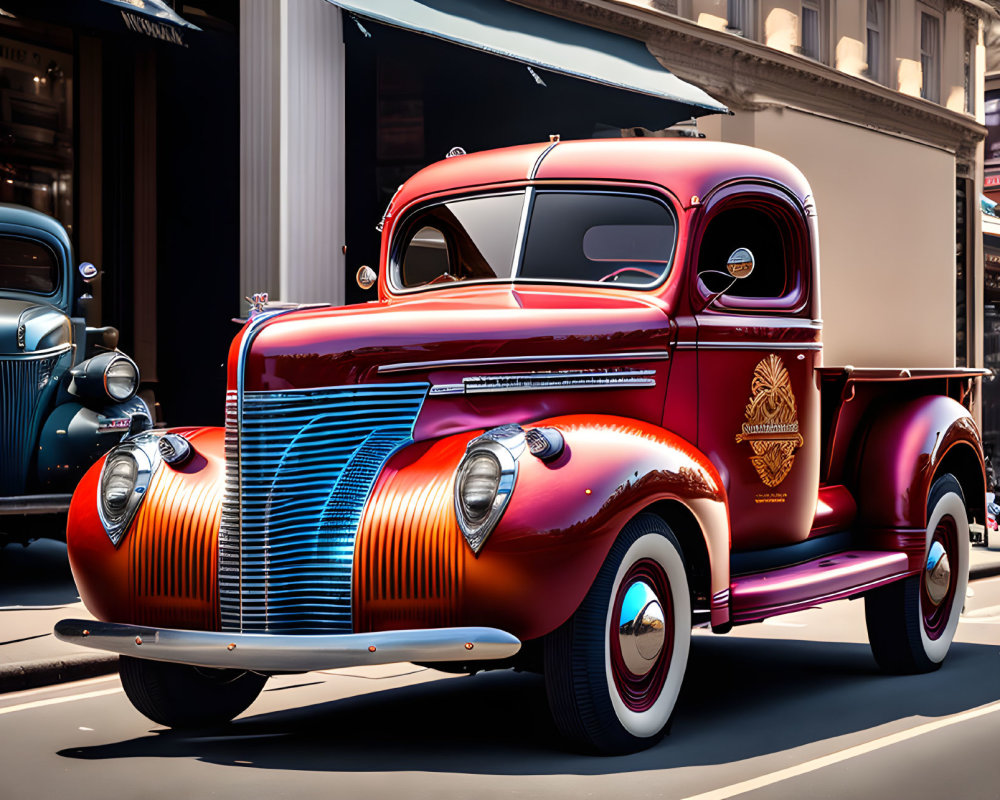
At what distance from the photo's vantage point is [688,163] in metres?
6.36

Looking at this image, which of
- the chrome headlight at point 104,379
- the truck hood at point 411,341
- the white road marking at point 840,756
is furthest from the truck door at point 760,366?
the chrome headlight at point 104,379

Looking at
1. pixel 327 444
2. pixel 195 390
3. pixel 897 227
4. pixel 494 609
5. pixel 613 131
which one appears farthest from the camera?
pixel 897 227

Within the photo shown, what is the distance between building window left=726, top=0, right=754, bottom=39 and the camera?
790 inches

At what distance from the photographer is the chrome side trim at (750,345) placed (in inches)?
239

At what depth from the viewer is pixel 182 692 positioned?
5746 millimetres

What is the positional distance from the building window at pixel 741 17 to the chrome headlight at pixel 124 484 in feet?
52.1

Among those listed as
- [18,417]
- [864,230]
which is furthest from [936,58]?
[18,417]

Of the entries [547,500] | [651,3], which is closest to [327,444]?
[547,500]

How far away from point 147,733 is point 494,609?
5.99 ft

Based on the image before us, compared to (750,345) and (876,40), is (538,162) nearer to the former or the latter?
(750,345)

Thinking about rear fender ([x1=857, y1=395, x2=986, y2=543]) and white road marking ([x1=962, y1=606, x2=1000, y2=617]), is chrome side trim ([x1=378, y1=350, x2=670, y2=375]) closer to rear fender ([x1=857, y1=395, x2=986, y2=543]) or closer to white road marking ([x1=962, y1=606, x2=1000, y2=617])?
rear fender ([x1=857, y1=395, x2=986, y2=543])

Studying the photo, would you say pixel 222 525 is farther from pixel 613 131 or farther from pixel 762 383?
pixel 613 131

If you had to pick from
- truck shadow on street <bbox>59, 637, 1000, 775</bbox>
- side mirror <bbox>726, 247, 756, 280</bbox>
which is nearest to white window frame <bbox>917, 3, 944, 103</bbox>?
truck shadow on street <bbox>59, 637, 1000, 775</bbox>

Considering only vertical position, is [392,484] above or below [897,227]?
below
